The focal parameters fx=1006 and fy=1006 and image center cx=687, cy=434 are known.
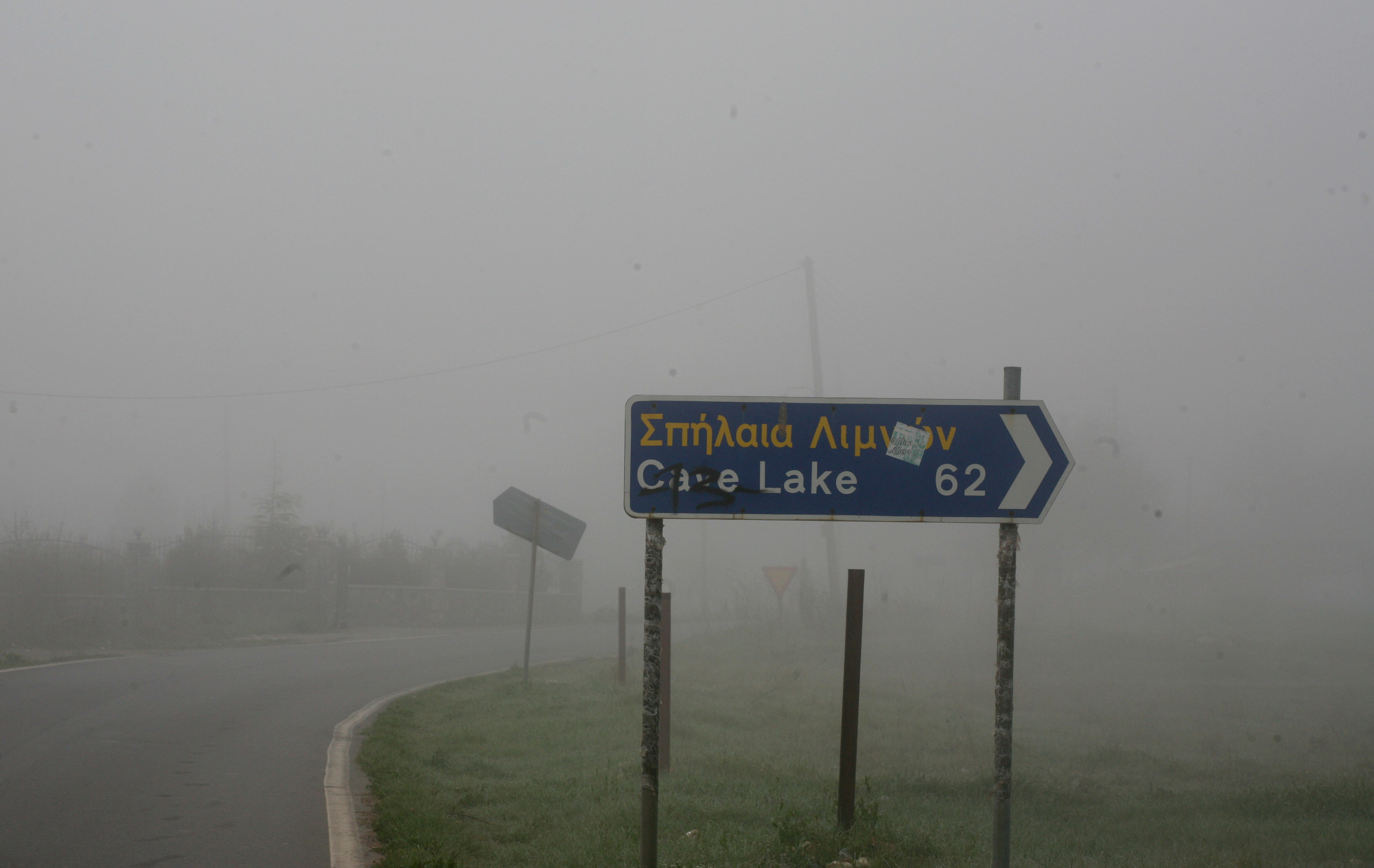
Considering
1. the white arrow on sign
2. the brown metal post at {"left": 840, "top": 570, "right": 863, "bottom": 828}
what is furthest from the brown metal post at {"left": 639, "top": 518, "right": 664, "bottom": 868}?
the brown metal post at {"left": 840, "top": 570, "right": 863, "bottom": 828}

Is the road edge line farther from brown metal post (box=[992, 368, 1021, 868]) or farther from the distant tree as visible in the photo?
the distant tree

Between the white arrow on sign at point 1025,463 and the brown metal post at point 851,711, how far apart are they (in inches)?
63.0

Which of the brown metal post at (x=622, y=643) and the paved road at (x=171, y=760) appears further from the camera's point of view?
the brown metal post at (x=622, y=643)

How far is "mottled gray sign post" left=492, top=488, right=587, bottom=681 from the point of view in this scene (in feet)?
53.3

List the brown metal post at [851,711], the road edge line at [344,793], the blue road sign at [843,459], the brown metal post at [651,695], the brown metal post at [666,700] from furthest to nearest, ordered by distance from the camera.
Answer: the brown metal post at [666,700] < the brown metal post at [851,711] < the road edge line at [344,793] < the blue road sign at [843,459] < the brown metal post at [651,695]

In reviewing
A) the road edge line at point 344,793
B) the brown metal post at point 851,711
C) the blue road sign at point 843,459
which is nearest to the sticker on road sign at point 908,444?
the blue road sign at point 843,459

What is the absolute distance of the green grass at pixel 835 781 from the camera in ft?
19.6

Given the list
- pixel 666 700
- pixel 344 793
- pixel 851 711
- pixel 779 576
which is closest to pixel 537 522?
pixel 666 700

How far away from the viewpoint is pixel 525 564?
158ft

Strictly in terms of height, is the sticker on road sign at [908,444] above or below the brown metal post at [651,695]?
above

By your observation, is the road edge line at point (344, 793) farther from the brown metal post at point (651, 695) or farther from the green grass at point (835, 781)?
the brown metal post at point (651, 695)

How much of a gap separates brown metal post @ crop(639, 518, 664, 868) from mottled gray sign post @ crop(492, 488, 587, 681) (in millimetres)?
11972

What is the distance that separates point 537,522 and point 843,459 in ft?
40.3

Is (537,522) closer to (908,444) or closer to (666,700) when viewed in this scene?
(666,700)
